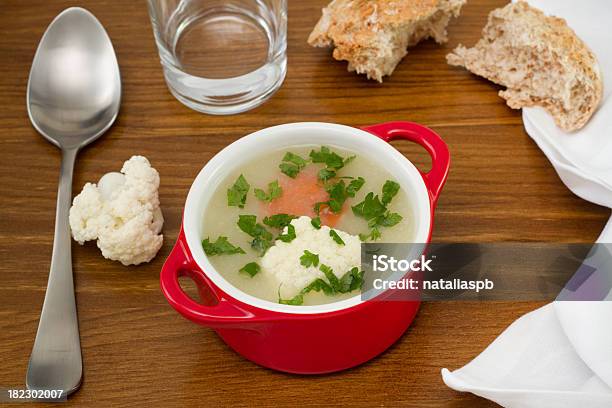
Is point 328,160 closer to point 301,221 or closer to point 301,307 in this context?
point 301,221

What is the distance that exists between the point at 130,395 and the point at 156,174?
1.27 feet

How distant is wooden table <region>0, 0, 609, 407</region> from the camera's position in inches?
51.3

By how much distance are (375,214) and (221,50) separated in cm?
66

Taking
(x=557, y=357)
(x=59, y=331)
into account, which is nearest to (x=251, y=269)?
(x=59, y=331)

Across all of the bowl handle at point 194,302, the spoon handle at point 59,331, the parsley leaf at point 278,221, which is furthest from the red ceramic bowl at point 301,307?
the spoon handle at point 59,331

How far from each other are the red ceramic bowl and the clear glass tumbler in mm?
309

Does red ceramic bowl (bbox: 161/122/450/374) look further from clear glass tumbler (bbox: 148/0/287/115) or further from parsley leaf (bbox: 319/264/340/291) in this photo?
clear glass tumbler (bbox: 148/0/287/115)

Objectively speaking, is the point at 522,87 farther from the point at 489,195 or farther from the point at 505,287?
the point at 505,287

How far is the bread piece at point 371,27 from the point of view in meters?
1.67

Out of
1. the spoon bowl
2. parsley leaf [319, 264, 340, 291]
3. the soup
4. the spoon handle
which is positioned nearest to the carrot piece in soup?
the soup

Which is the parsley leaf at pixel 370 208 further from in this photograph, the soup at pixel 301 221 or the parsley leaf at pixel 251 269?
the parsley leaf at pixel 251 269

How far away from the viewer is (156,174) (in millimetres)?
1475

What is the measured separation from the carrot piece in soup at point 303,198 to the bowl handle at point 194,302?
0.16m

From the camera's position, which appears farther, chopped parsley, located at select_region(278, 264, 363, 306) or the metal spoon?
the metal spoon
